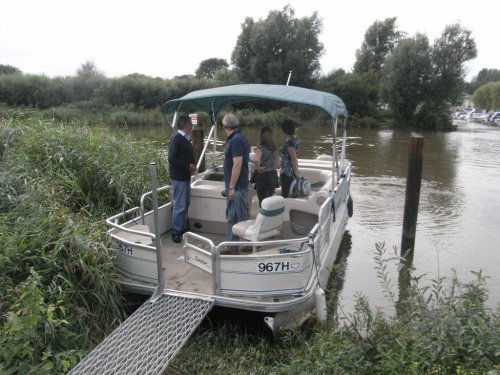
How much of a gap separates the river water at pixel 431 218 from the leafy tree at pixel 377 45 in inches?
1353

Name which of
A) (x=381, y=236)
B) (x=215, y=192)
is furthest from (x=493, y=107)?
(x=215, y=192)

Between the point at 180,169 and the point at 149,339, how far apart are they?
2427 millimetres

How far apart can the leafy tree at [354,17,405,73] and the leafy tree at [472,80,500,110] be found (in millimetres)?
21599

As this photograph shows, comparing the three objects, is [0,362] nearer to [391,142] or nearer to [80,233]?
[80,233]

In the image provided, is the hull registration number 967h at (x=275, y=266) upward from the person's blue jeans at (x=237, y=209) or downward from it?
downward

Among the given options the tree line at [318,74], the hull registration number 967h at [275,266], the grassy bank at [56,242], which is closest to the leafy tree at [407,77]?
the tree line at [318,74]

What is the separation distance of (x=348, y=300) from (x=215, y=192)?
2553 millimetres

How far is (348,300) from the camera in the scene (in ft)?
20.9

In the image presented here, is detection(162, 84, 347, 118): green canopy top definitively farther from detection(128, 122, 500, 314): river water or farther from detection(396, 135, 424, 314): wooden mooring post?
detection(128, 122, 500, 314): river water

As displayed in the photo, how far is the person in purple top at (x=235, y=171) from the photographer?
5.03 m

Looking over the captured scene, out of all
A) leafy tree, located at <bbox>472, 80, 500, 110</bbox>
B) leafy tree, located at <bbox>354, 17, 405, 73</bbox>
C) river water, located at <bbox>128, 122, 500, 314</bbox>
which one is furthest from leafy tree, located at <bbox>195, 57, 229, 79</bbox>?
river water, located at <bbox>128, 122, 500, 314</bbox>

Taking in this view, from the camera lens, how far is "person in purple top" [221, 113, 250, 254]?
503cm

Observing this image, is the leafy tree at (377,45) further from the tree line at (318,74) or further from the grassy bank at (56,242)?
the grassy bank at (56,242)

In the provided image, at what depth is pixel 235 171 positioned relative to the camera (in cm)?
505
